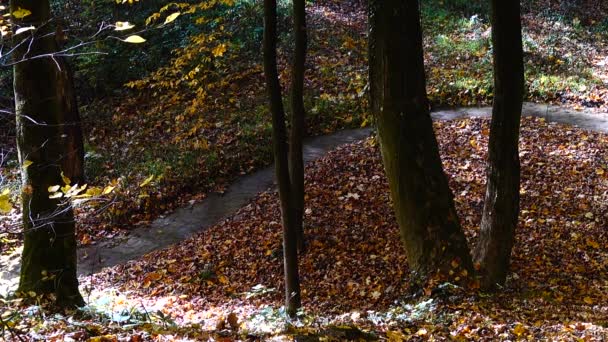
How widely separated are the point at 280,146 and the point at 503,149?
8.76ft

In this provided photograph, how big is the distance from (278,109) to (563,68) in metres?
13.9

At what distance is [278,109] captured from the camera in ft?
19.9

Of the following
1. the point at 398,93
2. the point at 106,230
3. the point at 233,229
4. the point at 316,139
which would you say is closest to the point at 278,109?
the point at 398,93

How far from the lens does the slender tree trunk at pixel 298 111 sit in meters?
7.72

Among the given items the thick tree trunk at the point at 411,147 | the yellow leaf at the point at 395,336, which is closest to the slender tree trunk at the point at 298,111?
the thick tree trunk at the point at 411,147

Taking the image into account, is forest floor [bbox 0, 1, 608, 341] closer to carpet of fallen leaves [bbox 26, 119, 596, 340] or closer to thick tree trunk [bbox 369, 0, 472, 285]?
carpet of fallen leaves [bbox 26, 119, 596, 340]

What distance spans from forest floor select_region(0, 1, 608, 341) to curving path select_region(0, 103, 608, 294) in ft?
1.19

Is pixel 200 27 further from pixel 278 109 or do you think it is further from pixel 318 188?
pixel 278 109

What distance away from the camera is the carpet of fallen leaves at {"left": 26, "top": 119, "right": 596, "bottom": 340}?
5660 millimetres

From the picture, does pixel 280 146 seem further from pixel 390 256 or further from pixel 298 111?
pixel 390 256

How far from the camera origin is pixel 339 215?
34.7 feet

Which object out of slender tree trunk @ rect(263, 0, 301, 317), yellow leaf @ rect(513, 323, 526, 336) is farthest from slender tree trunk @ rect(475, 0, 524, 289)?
slender tree trunk @ rect(263, 0, 301, 317)

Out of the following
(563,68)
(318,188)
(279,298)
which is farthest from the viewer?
(563,68)

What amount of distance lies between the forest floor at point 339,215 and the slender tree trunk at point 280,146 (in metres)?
0.43
